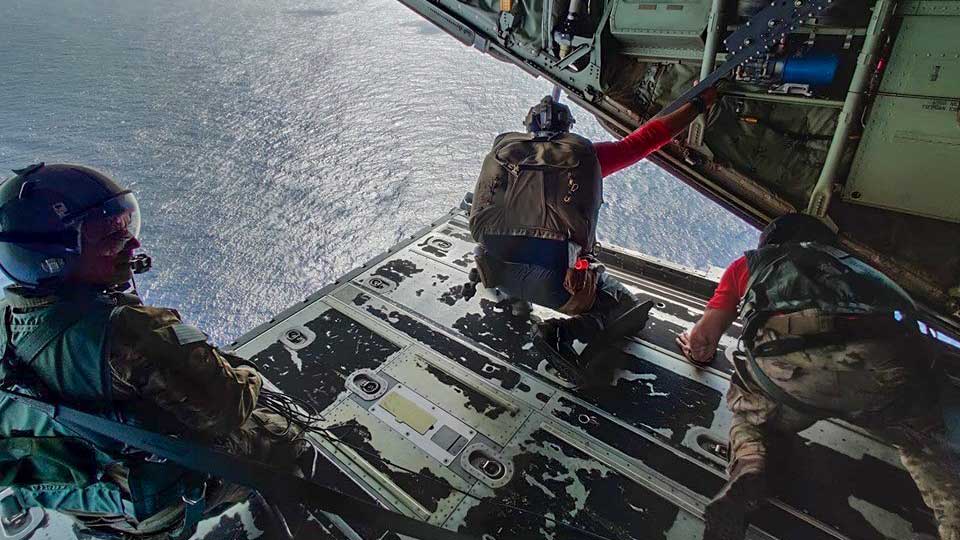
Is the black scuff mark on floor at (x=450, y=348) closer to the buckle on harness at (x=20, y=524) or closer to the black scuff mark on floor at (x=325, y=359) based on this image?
the black scuff mark on floor at (x=325, y=359)

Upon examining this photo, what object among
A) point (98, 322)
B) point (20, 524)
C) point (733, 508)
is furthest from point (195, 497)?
point (733, 508)

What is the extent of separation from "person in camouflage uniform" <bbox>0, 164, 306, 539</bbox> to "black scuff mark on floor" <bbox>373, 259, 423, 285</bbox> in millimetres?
2286

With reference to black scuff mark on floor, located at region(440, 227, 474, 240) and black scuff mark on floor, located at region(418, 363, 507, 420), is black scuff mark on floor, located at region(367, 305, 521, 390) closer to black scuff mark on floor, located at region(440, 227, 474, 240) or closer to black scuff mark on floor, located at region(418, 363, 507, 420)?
black scuff mark on floor, located at region(418, 363, 507, 420)

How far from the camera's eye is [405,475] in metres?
2.51

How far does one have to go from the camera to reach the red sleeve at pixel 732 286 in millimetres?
2500

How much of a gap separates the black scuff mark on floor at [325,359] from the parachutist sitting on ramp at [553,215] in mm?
985

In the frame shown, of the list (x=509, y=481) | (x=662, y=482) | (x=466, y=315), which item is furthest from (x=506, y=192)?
(x=662, y=482)

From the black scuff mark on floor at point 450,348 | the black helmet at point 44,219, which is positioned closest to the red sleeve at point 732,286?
Result: the black scuff mark on floor at point 450,348

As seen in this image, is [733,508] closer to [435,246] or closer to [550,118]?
[550,118]

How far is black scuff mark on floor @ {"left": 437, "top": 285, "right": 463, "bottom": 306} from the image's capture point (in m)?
3.74

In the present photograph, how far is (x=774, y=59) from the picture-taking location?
2992mm

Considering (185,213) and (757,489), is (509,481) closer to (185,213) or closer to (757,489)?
(757,489)

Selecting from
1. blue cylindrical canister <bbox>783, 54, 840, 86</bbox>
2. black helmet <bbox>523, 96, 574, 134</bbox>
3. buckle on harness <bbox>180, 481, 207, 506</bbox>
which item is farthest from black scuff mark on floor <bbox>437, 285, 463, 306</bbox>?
blue cylindrical canister <bbox>783, 54, 840, 86</bbox>

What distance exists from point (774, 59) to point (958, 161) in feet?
3.75
